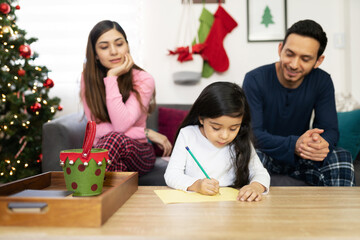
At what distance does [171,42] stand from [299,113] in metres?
1.40

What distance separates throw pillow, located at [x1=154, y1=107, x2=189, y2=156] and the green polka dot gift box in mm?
1441

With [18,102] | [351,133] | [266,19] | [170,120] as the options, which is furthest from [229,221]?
[266,19]

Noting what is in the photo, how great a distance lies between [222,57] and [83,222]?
2.23 metres

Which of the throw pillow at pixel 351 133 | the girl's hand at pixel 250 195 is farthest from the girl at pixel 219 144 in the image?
the throw pillow at pixel 351 133

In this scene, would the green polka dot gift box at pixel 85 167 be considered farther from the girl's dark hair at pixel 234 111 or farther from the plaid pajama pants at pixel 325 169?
the plaid pajama pants at pixel 325 169

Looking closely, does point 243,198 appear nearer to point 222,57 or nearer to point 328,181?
point 328,181

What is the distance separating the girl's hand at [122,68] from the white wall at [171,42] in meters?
0.95

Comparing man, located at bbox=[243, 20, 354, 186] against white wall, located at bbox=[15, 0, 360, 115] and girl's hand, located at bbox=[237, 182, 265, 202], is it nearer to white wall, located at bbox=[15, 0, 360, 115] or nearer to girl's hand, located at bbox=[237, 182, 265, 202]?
girl's hand, located at bbox=[237, 182, 265, 202]

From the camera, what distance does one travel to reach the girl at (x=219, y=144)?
121 cm

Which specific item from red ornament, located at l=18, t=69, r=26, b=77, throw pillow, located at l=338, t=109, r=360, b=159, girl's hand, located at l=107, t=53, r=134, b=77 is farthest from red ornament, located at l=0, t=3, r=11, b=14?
throw pillow, located at l=338, t=109, r=360, b=159

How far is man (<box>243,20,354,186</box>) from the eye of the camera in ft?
5.07

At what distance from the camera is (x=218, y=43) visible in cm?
275

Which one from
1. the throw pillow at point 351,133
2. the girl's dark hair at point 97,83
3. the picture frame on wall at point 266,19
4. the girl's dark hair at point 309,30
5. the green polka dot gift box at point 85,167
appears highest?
the picture frame on wall at point 266,19

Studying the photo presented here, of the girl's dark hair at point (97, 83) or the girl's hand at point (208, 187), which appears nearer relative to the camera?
the girl's hand at point (208, 187)
